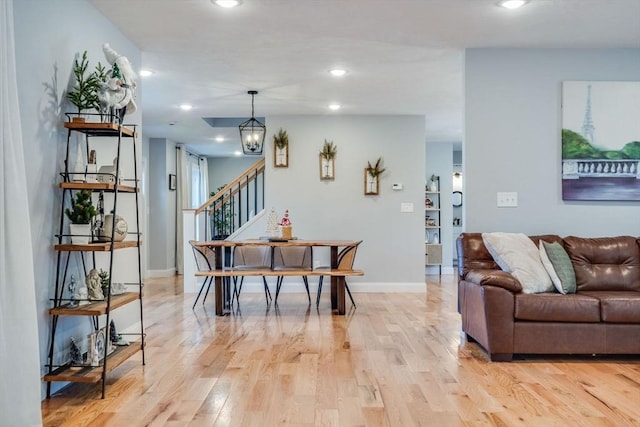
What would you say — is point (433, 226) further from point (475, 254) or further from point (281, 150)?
point (475, 254)

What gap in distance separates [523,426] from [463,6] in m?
2.73

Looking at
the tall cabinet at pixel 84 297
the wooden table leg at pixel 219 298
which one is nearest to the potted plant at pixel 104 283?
the tall cabinet at pixel 84 297

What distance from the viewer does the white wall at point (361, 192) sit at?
7461 millimetres

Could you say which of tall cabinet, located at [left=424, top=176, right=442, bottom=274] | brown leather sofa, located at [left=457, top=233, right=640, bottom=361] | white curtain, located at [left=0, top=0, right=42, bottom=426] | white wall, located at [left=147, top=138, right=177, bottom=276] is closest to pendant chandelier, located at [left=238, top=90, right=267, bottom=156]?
brown leather sofa, located at [left=457, top=233, right=640, bottom=361]

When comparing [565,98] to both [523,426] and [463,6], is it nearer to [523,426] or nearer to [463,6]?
[463,6]

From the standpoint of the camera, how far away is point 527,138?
4.62 meters

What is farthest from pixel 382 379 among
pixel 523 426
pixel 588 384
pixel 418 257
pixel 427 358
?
pixel 418 257

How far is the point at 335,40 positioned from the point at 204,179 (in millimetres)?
8208

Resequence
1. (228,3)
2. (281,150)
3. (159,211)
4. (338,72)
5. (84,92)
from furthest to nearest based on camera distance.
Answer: (159,211) → (281,150) → (338,72) → (228,3) → (84,92)

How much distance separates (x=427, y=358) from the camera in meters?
3.83

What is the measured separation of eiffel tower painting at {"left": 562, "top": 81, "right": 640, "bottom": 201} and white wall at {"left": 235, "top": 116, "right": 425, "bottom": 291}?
10.1 ft

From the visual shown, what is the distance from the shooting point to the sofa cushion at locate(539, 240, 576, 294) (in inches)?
151

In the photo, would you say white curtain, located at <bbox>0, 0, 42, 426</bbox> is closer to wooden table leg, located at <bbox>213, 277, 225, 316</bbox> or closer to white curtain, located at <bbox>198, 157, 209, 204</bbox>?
wooden table leg, located at <bbox>213, 277, 225, 316</bbox>

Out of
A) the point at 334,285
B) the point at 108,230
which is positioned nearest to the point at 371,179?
the point at 334,285
